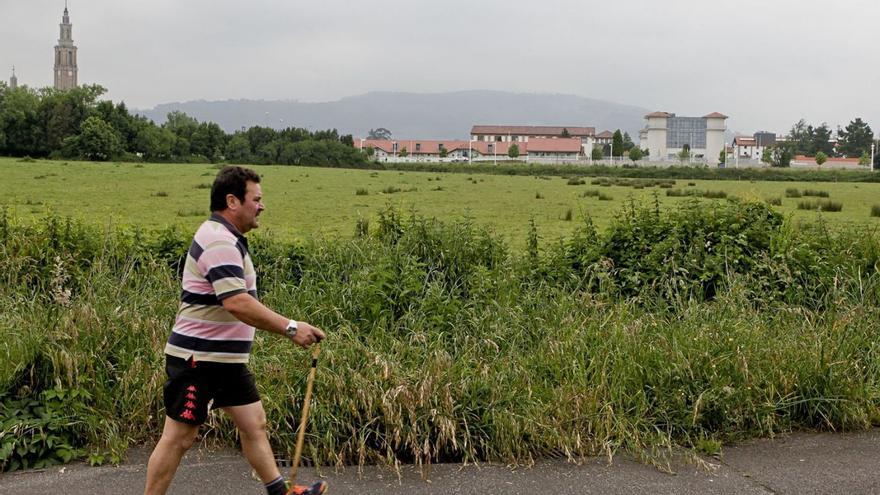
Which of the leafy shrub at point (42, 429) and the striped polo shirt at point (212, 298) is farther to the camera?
the leafy shrub at point (42, 429)

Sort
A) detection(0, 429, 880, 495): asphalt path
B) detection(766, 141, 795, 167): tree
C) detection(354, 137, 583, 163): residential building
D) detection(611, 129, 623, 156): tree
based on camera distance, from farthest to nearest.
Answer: detection(611, 129, 623, 156): tree
detection(354, 137, 583, 163): residential building
detection(766, 141, 795, 167): tree
detection(0, 429, 880, 495): asphalt path

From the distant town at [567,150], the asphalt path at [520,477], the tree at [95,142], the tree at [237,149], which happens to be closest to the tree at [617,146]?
the distant town at [567,150]

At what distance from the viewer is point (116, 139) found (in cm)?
8969

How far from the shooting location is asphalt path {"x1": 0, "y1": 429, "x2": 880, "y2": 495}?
531cm

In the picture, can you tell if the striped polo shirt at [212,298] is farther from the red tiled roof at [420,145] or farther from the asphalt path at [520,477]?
the red tiled roof at [420,145]

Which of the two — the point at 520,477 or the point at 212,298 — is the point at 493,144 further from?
the point at 212,298

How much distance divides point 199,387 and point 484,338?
317cm

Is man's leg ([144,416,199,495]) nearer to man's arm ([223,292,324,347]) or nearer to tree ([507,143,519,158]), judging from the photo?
man's arm ([223,292,324,347])

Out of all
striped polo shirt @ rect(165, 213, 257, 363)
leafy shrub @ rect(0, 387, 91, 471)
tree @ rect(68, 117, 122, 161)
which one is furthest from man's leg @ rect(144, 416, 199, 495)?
tree @ rect(68, 117, 122, 161)

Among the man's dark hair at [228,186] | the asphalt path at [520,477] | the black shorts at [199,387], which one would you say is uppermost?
the man's dark hair at [228,186]

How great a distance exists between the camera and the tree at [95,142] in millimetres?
86062

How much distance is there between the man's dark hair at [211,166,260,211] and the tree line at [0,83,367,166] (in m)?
85.9

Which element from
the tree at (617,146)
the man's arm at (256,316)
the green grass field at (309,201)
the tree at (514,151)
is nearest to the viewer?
the man's arm at (256,316)

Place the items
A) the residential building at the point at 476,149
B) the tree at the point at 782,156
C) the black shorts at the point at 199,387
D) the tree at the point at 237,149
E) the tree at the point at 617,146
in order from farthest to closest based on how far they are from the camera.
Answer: the tree at the point at 617,146 < the residential building at the point at 476,149 < the tree at the point at 782,156 < the tree at the point at 237,149 < the black shorts at the point at 199,387
